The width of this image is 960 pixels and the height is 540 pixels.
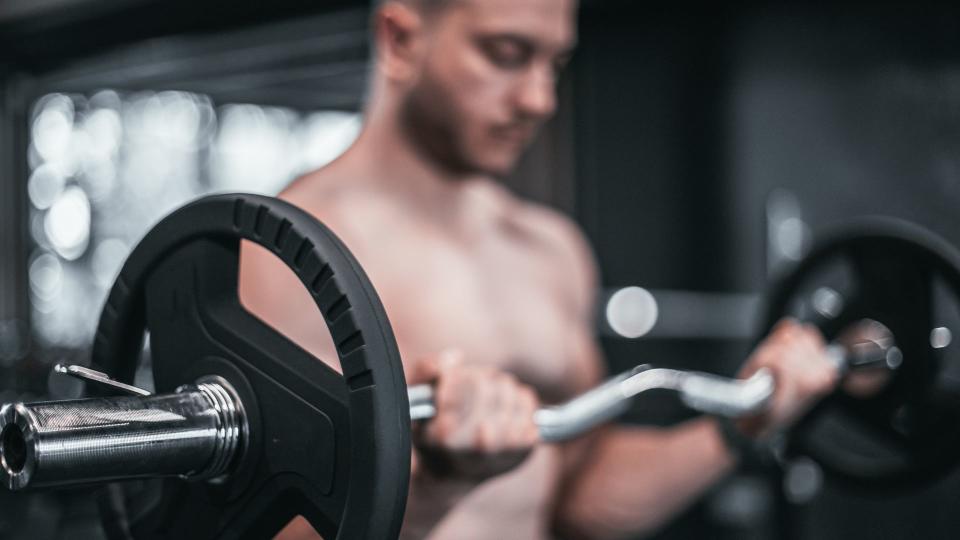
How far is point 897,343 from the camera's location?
1376mm

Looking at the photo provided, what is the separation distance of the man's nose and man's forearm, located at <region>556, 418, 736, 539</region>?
1.53 feet

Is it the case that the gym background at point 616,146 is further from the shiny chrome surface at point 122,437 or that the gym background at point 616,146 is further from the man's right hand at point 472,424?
the shiny chrome surface at point 122,437

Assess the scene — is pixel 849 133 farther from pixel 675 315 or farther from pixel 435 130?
pixel 435 130

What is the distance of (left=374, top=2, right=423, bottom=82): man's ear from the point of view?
3.96 ft

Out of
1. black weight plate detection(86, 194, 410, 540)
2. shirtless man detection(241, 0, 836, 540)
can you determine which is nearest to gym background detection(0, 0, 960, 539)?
shirtless man detection(241, 0, 836, 540)

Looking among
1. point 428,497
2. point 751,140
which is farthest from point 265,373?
point 751,140

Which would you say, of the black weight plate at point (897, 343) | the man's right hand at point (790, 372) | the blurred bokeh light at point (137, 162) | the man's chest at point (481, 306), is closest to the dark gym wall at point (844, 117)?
the blurred bokeh light at point (137, 162)

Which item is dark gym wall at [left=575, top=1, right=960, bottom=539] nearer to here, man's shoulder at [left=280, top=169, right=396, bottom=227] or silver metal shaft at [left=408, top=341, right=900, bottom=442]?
silver metal shaft at [left=408, top=341, right=900, bottom=442]

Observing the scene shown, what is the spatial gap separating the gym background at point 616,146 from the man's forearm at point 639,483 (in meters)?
1.61

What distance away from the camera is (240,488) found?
74 cm

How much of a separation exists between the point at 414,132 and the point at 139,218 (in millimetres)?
2973

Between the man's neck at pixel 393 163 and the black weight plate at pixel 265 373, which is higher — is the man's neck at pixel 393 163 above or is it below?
above

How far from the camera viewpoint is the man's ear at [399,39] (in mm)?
1208

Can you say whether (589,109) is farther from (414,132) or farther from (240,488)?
(240,488)
